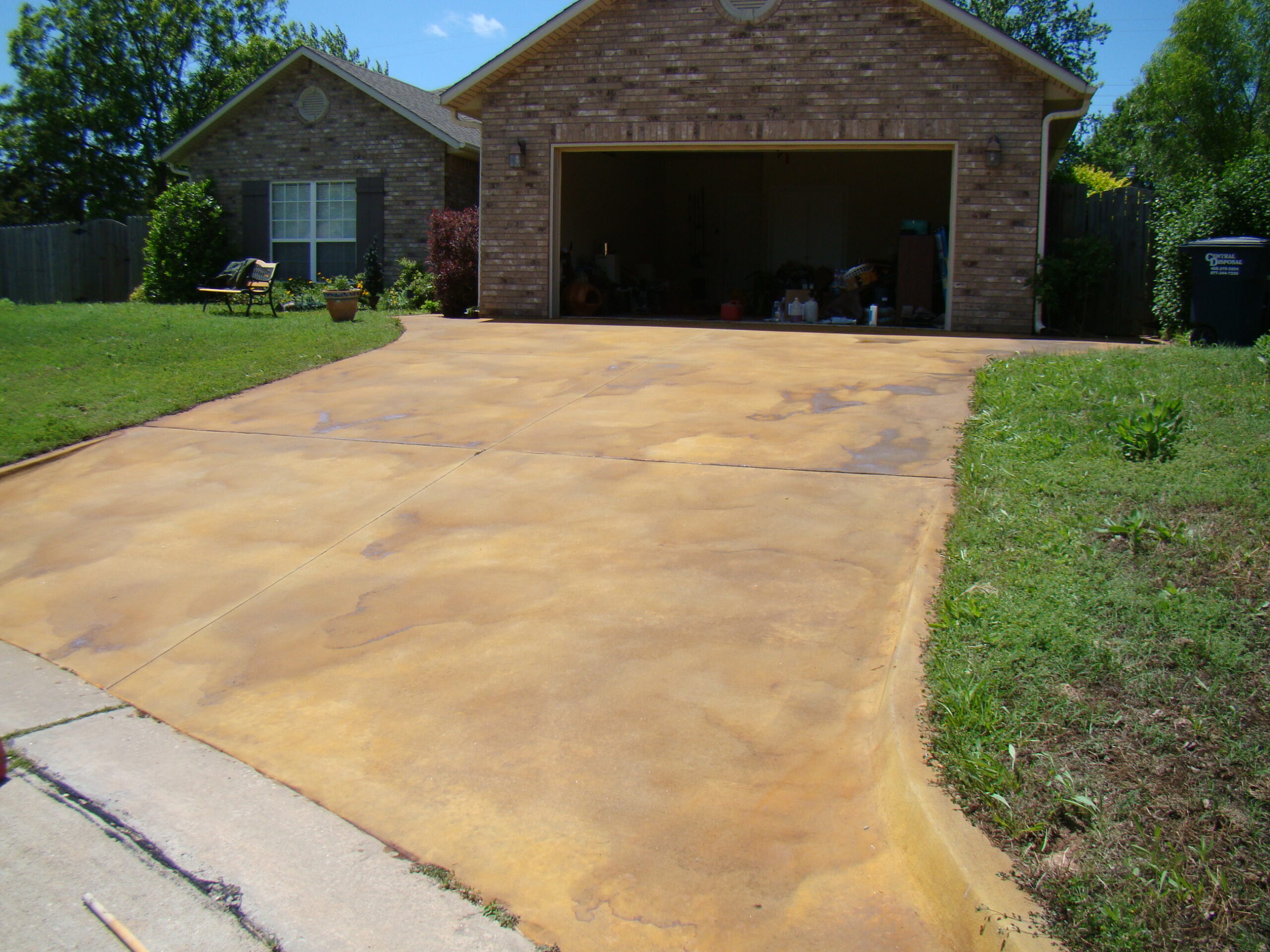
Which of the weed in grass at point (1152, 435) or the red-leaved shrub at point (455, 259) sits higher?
the red-leaved shrub at point (455, 259)

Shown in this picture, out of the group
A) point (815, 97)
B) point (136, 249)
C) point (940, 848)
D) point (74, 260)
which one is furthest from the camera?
point (136, 249)

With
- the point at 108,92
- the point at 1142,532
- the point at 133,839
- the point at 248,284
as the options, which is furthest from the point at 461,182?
the point at 108,92

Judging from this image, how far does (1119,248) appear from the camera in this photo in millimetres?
13914

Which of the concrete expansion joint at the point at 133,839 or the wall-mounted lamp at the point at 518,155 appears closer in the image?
the concrete expansion joint at the point at 133,839

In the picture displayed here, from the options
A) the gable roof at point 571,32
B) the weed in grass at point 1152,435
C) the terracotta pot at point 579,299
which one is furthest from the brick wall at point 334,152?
→ the weed in grass at point 1152,435

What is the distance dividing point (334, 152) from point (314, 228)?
1.48m

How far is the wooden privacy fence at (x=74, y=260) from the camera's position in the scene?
22344mm

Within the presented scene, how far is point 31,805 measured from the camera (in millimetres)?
3668

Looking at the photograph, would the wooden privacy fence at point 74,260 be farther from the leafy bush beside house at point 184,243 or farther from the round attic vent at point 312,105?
the round attic vent at point 312,105

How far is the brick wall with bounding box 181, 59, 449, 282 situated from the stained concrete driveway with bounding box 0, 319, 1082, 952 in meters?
10.6

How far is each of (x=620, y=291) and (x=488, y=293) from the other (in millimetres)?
3189

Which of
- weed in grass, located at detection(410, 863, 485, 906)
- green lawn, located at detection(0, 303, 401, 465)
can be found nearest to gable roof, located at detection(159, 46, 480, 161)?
green lawn, located at detection(0, 303, 401, 465)

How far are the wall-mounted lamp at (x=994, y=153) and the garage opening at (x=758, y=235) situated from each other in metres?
2.28

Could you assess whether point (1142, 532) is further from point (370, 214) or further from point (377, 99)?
point (377, 99)
